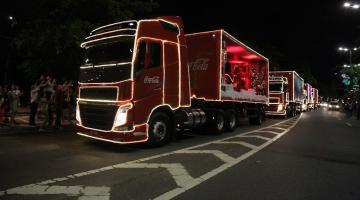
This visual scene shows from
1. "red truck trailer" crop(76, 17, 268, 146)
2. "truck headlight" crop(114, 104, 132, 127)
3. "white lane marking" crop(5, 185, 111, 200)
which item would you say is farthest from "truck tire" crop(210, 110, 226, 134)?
"white lane marking" crop(5, 185, 111, 200)

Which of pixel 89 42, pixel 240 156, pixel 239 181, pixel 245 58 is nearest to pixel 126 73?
pixel 89 42

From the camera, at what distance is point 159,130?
11406mm

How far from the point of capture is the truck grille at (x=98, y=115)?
405 inches

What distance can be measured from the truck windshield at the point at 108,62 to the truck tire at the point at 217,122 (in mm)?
5751

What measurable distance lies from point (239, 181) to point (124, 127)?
3748mm

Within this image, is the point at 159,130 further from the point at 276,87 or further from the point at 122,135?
the point at 276,87

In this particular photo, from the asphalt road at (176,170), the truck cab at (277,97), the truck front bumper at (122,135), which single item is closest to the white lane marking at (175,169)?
the asphalt road at (176,170)

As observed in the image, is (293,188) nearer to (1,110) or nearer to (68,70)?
(1,110)

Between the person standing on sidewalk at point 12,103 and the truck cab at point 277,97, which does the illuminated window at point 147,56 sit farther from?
the truck cab at point 277,97

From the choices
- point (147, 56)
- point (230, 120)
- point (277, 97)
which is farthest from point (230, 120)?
point (277, 97)

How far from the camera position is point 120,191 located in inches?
253

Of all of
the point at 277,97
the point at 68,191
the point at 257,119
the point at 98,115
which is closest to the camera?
the point at 68,191

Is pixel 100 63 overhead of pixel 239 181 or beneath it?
overhead

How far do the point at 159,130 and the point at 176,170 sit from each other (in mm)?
3389
